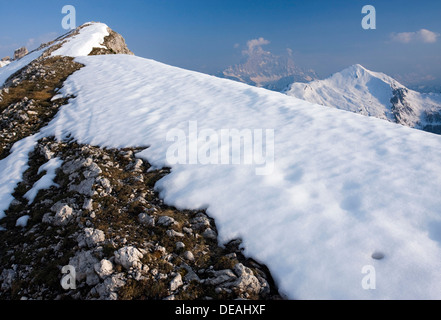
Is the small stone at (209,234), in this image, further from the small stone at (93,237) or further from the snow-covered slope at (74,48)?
the snow-covered slope at (74,48)

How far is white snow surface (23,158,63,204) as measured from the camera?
914cm

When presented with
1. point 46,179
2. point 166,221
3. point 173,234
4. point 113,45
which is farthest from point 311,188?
point 113,45

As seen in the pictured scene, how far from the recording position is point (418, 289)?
4.73m

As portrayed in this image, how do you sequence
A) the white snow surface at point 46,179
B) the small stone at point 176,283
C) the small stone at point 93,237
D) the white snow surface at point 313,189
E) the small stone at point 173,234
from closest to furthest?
the small stone at point 176,283 < the white snow surface at point 313,189 < the small stone at point 93,237 < the small stone at point 173,234 < the white snow surface at point 46,179

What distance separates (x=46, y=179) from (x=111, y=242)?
6.02 metres

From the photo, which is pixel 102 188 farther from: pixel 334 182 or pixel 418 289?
pixel 418 289

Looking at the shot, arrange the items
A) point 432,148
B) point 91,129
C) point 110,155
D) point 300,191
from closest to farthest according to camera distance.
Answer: point 300,191, point 432,148, point 110,155, point 91,129

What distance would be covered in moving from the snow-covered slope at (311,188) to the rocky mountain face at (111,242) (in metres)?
0.57

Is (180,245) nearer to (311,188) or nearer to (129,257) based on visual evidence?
(129,257)

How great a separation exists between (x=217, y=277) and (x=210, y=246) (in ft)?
3.54

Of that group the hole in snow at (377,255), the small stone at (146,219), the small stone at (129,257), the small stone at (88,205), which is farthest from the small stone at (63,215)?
the hole in snow at (377,255)

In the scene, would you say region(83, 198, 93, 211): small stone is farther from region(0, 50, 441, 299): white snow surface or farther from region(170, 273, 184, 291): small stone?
region(170, 273, 184, 291): small stone

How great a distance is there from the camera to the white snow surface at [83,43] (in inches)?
1490
